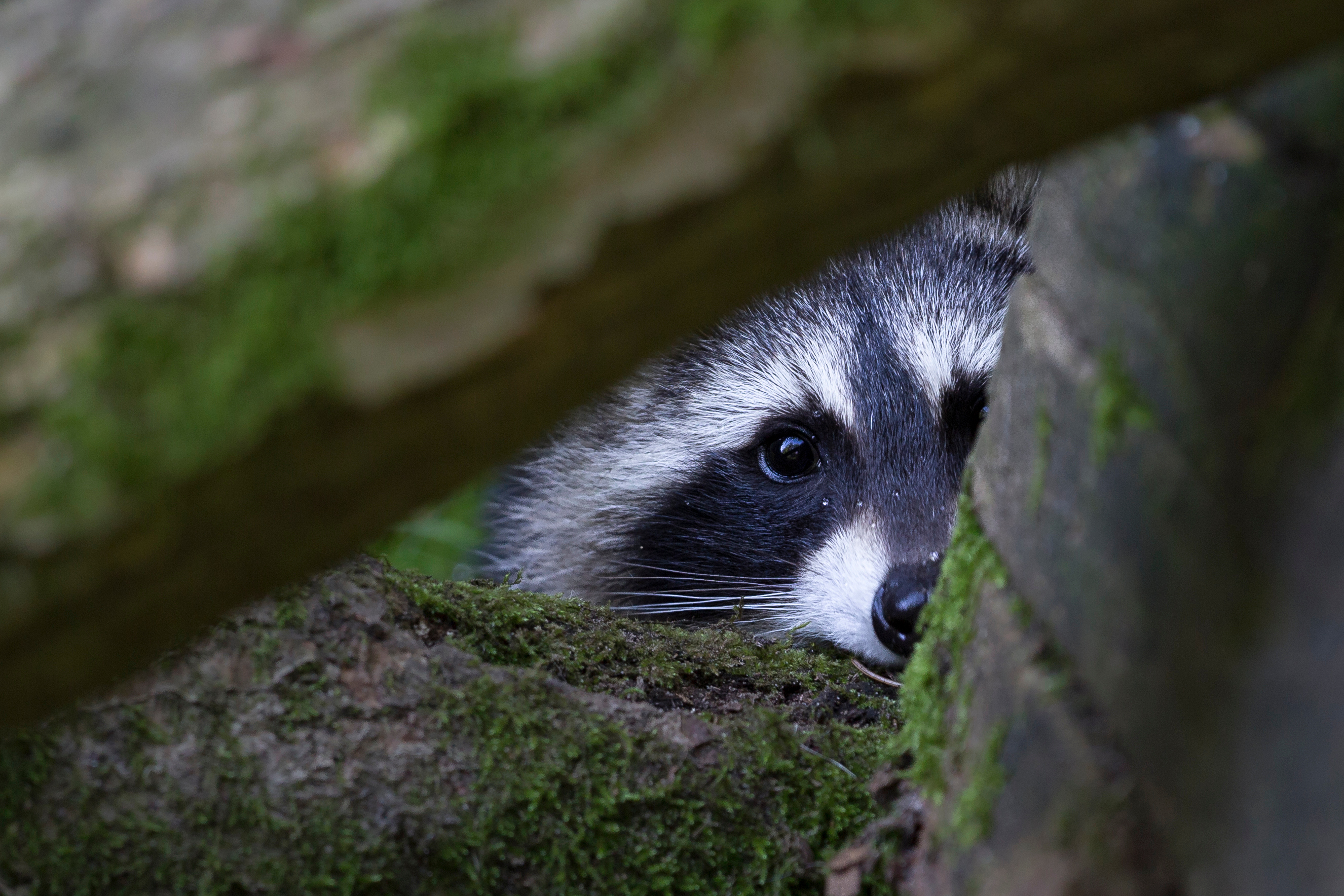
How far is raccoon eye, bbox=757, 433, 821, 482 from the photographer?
3.12 m

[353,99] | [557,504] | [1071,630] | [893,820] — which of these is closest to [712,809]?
[893,820]

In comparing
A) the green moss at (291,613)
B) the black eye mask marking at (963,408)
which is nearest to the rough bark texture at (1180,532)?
the green moss at (291,613)

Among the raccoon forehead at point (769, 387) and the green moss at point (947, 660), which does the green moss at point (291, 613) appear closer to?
the green moss at point (947, 660)

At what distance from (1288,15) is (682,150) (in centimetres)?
43

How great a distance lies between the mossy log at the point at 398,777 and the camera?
141 centimetres

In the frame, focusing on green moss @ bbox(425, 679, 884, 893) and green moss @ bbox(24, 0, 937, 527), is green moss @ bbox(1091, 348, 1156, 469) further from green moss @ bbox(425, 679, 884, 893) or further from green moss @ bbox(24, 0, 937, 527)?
green moss @ bbox(425, 679, 884, 893)

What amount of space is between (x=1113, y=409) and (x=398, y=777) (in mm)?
899

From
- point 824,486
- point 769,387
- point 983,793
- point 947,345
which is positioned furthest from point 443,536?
point 983,793

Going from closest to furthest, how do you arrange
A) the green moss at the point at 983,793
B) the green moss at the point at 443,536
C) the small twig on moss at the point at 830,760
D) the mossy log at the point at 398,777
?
the green moss at the point at 983,793 → the mossy log at the point at 398,777 → the small twig on moss at the point at 830,760 → the green moss at the point at 443,536

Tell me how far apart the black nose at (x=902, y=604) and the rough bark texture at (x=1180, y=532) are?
120cm

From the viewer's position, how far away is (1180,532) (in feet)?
3.46

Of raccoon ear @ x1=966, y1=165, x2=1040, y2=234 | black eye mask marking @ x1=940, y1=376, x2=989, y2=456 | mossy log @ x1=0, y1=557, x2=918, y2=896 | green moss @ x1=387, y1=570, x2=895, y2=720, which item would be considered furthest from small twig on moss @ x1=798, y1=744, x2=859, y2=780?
raccoon ear @ x1=966, y1=165, x2=1040, y2=234

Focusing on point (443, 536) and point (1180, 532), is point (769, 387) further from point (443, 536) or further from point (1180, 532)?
point (1180, 532)

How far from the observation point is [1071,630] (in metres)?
1.21
